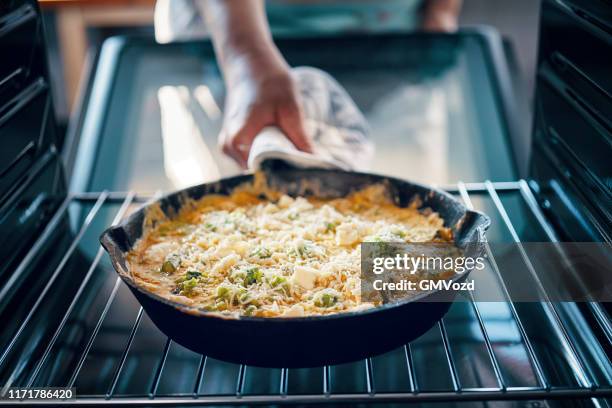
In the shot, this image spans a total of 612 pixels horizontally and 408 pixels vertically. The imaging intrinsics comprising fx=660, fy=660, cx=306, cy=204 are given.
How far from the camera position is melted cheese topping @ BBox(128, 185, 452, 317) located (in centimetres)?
102

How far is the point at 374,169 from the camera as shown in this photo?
1.72 meters

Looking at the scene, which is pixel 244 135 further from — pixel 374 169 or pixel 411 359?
pixel 411 359

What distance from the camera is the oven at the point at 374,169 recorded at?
40.5 inches

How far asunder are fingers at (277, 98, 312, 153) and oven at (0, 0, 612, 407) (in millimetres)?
307

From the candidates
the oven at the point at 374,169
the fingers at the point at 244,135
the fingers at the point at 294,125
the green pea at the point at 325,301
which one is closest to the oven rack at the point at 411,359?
the oven at the point at 374,169

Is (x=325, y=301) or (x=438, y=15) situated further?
(x=438, y=15)

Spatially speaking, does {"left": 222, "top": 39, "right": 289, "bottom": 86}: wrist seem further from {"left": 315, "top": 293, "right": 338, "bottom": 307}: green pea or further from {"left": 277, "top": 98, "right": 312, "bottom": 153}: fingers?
{"left": 315, "top": 293, "right": 338, "bottom": 307}: green pea

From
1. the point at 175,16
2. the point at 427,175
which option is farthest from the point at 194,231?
the point at 175,16

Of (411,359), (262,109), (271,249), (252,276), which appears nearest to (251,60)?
(262,109)

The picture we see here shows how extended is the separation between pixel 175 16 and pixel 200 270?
118cm

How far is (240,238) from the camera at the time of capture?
1.23m

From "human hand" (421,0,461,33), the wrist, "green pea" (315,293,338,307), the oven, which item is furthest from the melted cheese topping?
"human hand" (421,0,461,33)

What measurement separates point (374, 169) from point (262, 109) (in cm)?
37

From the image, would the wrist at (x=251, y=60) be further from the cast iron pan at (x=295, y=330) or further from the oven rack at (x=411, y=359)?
the cast iron pan at (x=295, y=330)
